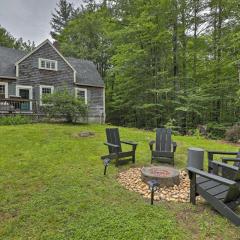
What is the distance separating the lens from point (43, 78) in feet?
49.9

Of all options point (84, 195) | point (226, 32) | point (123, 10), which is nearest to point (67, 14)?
point (123, 10)

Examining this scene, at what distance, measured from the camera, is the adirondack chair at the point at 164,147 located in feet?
19.3

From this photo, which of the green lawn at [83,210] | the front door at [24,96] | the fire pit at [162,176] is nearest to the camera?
the green lawn at [83,210]

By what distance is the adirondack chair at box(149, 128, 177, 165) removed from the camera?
5.88m

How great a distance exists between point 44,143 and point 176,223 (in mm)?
5817

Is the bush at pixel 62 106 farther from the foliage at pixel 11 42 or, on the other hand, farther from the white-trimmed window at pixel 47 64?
the foliage at pixel 11 42

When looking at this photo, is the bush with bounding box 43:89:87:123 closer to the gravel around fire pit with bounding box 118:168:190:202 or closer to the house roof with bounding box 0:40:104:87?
the house roof with bounding box 0:40:104:87

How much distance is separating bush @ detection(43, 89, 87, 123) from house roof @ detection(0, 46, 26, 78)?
293cm

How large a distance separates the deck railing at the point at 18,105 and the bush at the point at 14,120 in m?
0.68

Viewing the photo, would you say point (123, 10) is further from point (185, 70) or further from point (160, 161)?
point (160, 161)

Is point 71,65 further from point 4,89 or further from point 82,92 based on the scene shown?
point 4,89

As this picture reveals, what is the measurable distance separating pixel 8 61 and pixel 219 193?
1463 cm

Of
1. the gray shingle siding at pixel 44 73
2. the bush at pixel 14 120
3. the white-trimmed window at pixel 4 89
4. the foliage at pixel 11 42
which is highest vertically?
the foliage at pixel 11 42

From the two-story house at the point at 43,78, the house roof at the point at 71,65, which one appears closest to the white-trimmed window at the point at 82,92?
the two-story house at the point at 43,78
